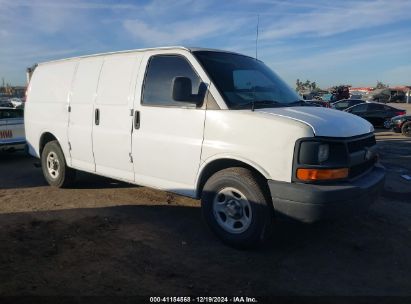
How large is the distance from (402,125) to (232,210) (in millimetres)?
15145

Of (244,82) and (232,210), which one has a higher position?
(244,82)

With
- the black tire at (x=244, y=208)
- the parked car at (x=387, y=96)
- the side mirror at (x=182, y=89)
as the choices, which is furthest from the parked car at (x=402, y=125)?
the parked car at (x=387, y=96)

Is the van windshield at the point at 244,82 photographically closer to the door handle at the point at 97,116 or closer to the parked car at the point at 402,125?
the door handle at the point at 97,116

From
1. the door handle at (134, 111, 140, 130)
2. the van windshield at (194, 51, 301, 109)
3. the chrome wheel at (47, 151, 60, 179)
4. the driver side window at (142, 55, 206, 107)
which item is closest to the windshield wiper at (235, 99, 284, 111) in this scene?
the van windshield at (194, 51, 301, 109)

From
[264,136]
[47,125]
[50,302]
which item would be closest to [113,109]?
[47,125]

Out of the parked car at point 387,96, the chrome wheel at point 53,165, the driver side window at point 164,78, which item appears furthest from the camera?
the parked car at point 387,96

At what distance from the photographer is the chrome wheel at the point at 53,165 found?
263 inches

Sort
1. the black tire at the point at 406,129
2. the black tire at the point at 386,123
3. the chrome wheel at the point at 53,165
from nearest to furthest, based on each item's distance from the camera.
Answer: the chrome wheel at the point at 53,165, the black tire at the point at 406,129, the black tire at the point at 386,123

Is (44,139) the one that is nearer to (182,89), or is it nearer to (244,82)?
(182,89)

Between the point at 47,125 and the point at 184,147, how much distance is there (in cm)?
317

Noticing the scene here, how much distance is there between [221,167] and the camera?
14.7 ft

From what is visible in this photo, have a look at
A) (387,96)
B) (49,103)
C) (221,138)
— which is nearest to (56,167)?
(49,103)

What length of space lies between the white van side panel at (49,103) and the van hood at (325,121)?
3.47m

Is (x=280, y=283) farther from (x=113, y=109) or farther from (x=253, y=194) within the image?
(x=113, y=109)
